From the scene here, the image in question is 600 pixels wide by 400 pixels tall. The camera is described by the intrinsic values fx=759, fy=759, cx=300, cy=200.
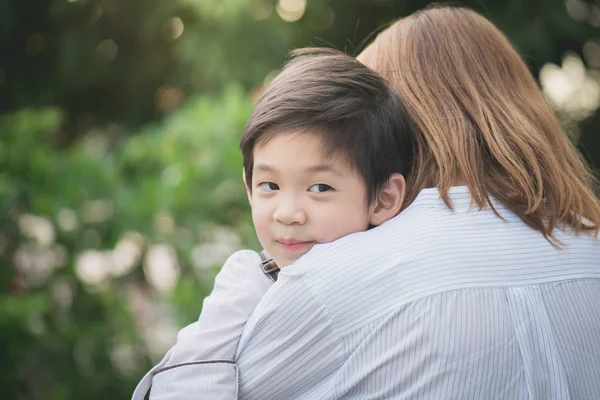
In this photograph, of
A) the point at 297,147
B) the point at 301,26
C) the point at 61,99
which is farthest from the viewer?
the point at 61,99

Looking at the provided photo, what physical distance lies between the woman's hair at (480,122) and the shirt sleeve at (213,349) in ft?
1.31

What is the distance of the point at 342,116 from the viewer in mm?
1532

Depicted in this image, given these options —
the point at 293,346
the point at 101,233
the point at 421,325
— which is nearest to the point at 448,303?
the point at 421,325

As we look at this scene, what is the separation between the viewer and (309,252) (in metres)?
1.42

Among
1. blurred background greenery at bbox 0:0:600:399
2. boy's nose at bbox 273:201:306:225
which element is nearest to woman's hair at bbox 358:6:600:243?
boy's nose at bbox 273:201:306:225

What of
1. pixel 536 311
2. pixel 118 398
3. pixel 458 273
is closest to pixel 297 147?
pixel 458 273

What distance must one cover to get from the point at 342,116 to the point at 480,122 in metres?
0.32

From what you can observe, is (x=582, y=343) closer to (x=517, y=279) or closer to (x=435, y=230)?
(x=517, y=279)

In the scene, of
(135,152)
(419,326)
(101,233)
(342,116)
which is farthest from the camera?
(135,152)

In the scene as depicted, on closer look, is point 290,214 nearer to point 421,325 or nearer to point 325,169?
point 325,169

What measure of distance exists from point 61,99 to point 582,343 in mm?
4881

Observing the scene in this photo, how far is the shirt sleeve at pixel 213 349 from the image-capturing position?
1408 millimetres

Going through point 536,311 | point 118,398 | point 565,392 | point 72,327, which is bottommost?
point 118,398

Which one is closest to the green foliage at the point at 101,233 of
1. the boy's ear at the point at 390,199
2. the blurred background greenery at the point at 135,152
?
the blurred background greenery at the point at 135,152
